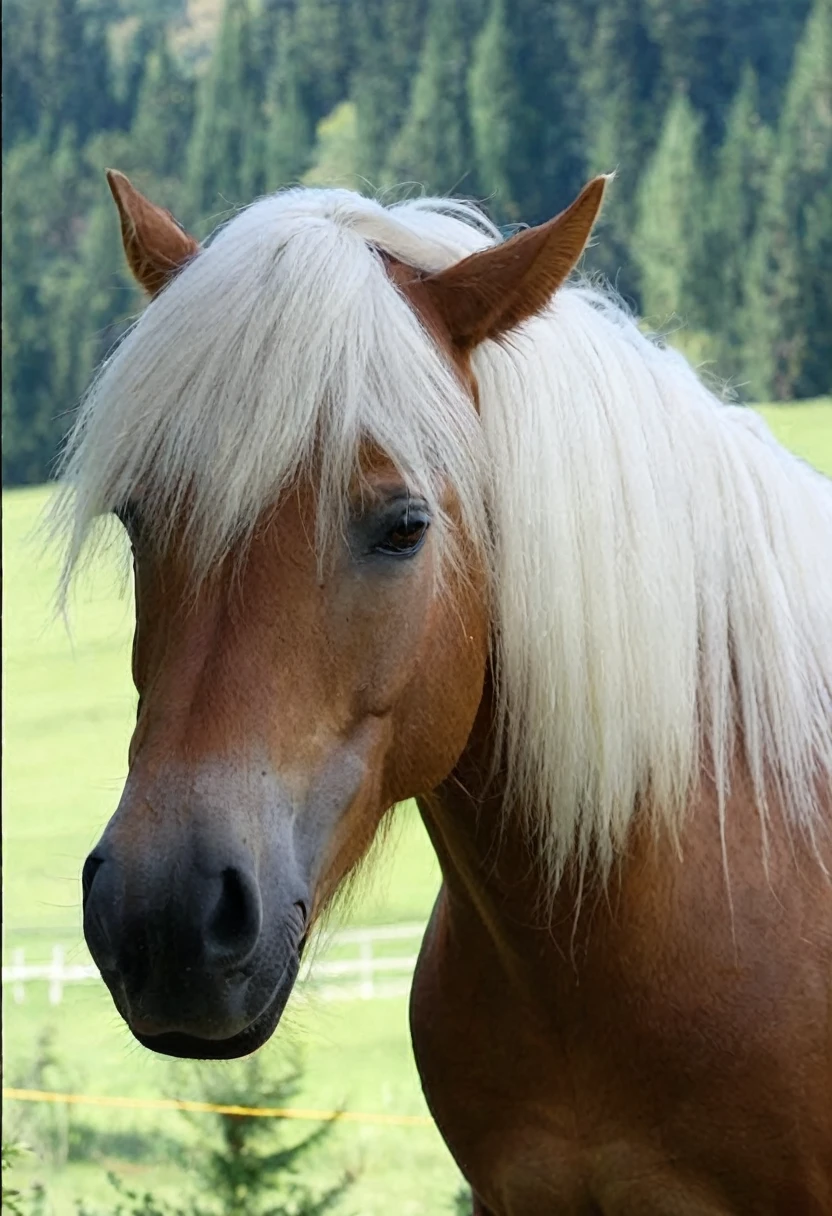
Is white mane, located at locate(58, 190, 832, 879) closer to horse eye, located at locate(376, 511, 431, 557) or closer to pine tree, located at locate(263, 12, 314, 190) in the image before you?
horse eye, located at locate(376, 511, 431, 557)

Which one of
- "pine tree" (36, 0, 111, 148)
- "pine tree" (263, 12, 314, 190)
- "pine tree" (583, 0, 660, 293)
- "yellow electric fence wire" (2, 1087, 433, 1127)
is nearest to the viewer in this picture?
"yellow electric fence wire" (2, 1087, 433, 1127)

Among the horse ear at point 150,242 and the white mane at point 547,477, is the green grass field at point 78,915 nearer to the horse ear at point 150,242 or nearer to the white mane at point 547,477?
the horse ear at point 150,242

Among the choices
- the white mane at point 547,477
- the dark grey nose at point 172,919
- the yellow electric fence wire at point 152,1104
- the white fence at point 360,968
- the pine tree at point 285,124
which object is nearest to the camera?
the dark grey nose at point 172,919

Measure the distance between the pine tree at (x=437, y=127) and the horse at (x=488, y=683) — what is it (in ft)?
13.5

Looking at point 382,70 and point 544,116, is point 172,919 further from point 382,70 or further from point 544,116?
point 382,70

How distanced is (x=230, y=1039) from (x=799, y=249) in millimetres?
4726

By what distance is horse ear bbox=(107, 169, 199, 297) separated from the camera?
148 centimetres

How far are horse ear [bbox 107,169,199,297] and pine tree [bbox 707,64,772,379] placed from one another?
3871mm

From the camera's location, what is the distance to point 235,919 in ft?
3.65

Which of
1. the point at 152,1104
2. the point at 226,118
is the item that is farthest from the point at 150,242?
the point at 226,118

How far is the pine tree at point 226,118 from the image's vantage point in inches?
235

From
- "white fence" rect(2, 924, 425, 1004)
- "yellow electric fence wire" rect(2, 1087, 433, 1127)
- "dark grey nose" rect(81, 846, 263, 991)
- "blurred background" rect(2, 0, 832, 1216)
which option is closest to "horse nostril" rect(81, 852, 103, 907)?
"dark grey nose" rect(81, 846, 263, 991)

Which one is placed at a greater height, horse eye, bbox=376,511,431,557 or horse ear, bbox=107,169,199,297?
horse ear, bbox=107,169,199,297

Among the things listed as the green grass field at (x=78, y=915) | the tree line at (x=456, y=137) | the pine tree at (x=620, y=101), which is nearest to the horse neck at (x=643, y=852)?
the green grass field at (x=78, y=915)
